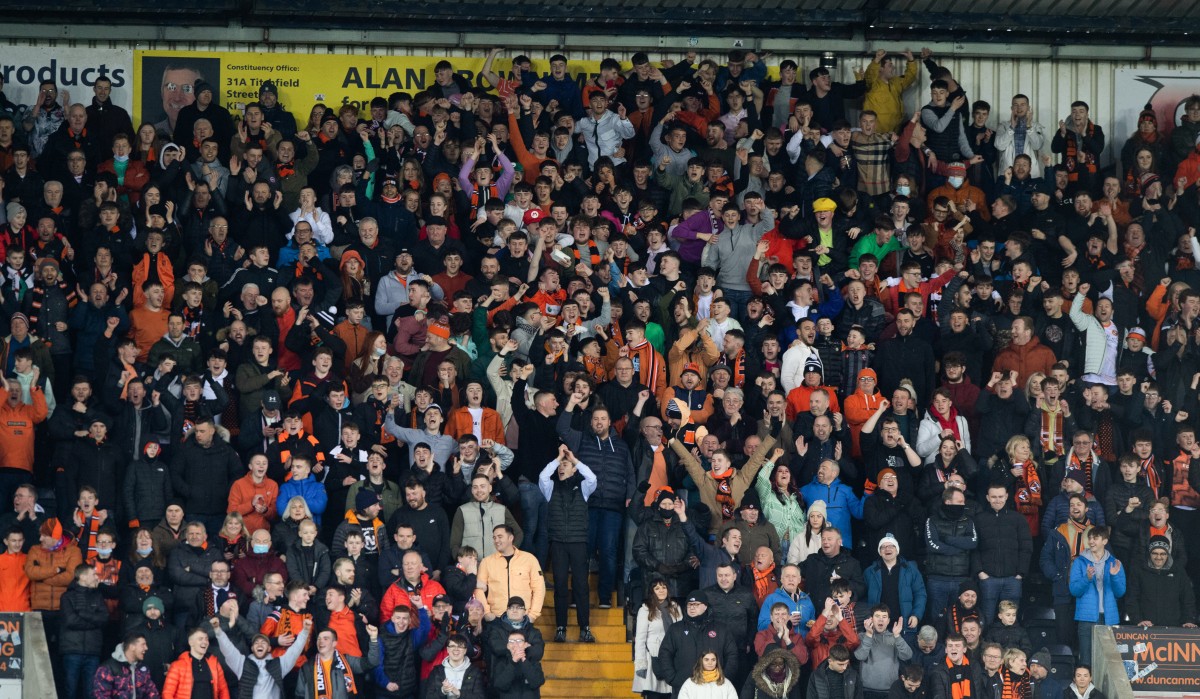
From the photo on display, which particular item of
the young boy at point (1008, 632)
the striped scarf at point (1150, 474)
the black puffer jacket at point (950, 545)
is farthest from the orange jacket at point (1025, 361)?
the young boy at point (1008, 632)

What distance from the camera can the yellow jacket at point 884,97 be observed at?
73.0 feet

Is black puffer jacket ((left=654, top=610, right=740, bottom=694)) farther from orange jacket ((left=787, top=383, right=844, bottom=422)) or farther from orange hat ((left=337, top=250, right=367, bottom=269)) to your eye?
orange hat ((left=337, top=250, right=367, bottom=269))

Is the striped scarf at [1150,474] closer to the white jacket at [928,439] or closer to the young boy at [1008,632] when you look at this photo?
the white jacket at [928,439]

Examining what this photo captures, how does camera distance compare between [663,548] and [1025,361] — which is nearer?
[663,548]

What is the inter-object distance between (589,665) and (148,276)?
241 inches

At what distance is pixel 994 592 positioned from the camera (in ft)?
53.5

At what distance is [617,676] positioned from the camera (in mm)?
16266

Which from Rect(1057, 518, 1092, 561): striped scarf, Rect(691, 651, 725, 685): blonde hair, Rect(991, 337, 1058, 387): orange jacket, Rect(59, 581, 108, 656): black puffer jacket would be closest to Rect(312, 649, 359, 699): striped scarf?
Rect(59, 581, 108, 656): black puffer jacket

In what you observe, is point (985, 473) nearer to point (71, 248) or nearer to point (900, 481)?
point (900, 481)

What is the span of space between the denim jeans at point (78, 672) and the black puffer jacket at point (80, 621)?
51 millimetres

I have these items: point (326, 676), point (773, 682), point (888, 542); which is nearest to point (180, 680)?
point (326, 676)

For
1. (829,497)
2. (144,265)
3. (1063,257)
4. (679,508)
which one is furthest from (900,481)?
(144,265)

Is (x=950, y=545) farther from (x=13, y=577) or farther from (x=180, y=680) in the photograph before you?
(x=13, y=577)

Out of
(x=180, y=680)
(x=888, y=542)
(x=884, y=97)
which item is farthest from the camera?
(x=884, y=97)
